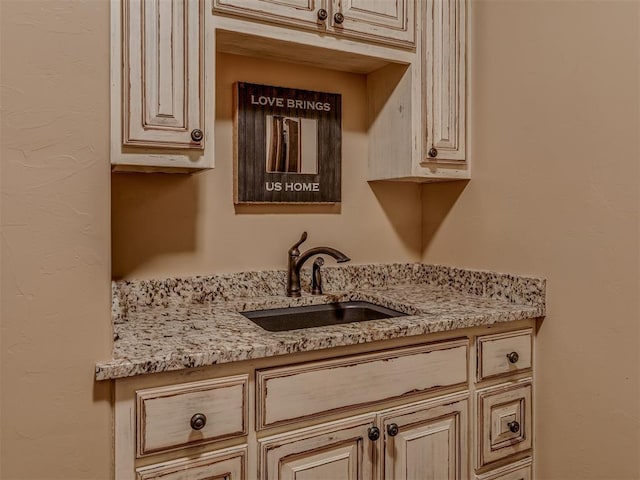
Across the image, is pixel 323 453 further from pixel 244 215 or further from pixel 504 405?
pixel 244 215

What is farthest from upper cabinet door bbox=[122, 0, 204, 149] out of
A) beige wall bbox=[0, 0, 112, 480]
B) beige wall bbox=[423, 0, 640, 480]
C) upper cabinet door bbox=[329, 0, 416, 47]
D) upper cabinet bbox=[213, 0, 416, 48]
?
beige wall bbox=[423, 0, 640, 480]

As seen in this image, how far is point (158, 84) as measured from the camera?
1.31 m

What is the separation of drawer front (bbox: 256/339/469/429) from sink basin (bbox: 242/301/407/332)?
0.85 ft

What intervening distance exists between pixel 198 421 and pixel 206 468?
0.13m

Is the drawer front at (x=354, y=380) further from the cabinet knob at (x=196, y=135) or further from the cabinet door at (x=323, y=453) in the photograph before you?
the cabinet knob at (x=196, y=135)

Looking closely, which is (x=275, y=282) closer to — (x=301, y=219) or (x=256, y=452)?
(x=301, y=219)

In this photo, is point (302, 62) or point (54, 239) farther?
point (302, 62)

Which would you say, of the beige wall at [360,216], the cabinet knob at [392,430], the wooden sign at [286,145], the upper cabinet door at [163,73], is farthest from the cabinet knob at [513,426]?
the upper cabinet door at [163,73]

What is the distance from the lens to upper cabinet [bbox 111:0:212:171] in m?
1.27

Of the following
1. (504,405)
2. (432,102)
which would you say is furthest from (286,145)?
(504,405)

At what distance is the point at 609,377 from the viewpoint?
1.45 m

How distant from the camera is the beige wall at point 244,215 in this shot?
1.60m

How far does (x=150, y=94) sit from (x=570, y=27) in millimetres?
1306

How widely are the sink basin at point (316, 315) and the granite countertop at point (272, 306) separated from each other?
3cm
